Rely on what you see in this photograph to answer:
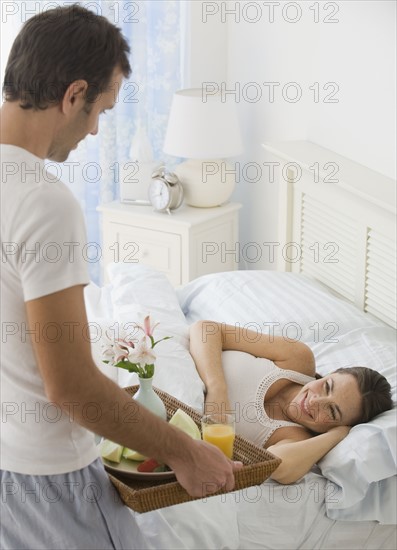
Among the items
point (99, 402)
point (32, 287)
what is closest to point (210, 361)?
point (99, 402)

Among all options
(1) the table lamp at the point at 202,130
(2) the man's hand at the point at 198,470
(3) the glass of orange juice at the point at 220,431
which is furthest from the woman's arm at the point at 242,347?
(1) the table lamp at the point at 202,130

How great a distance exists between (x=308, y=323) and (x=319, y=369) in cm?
20

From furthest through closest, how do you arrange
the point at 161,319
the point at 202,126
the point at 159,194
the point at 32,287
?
the point at 159,194, the point at 202,126, the point at 161,319, the point at 32,287

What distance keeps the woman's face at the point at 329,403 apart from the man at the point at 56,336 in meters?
0.80

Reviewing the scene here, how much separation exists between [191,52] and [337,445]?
217cm

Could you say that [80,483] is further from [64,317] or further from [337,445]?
[337,445]

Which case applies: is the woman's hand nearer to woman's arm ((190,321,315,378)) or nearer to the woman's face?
the woman's face

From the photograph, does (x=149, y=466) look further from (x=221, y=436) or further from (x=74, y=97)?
(x=74, y=97)

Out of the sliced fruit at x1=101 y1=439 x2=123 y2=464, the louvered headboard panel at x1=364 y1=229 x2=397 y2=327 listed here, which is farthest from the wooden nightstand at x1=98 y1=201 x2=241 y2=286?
the sliced fruit at x1=101 y1=439 x2=123 y2=464

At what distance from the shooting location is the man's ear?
119cm

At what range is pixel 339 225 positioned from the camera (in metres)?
2.80

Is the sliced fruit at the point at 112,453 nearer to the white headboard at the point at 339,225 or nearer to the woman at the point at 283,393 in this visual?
the woman at the point at 283,393

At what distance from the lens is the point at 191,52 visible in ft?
12.0

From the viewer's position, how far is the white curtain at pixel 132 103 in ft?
11.5
